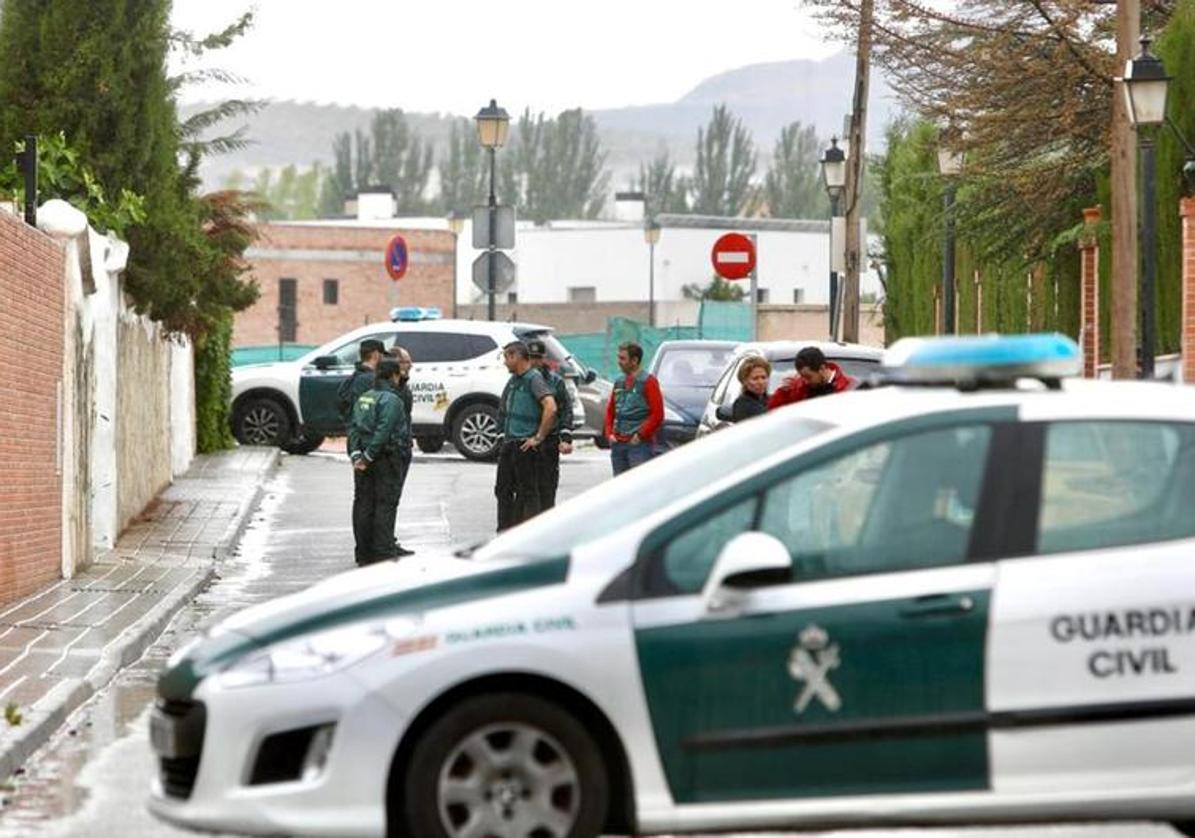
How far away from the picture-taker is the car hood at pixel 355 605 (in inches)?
345

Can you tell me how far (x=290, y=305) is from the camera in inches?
3873

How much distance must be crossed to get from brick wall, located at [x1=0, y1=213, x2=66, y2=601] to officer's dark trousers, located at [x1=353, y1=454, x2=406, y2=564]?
2554mm

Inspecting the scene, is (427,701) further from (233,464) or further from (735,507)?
(233,464)

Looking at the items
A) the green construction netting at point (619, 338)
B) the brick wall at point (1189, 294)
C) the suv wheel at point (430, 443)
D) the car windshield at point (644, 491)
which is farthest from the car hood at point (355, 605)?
the green construction netting at point (619, 338)

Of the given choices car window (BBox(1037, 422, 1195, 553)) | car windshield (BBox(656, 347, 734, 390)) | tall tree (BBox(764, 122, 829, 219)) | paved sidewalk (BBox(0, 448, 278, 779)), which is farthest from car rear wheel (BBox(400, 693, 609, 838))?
tall tree (BBox(764, 122, 829, 219))

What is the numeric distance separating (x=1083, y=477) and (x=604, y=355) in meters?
52.3

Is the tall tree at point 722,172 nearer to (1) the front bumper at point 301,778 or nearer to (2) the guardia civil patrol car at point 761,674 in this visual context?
(2) the guardia civil patrol car at point 761,674

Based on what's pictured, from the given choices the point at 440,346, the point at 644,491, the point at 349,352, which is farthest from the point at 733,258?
the point at 644,491

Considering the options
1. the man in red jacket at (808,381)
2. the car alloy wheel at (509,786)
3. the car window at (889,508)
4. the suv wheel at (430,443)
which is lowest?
the suv wheel at (430,443)

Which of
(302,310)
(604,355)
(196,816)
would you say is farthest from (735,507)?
(302,310)

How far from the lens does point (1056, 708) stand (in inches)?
343

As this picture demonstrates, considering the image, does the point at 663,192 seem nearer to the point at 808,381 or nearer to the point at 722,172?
the point at 722,172

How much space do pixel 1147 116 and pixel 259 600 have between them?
797 cm

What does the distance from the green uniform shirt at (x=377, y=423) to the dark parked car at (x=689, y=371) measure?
32.1ft
